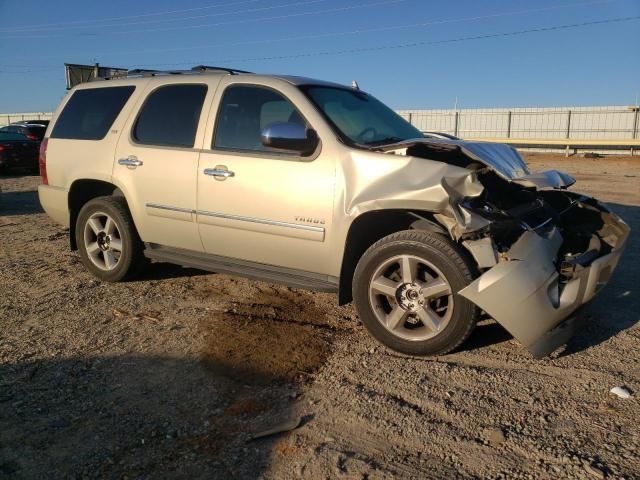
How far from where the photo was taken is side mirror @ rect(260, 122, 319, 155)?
3.84 metres

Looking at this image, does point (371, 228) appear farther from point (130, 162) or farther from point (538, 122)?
point (538, 122)

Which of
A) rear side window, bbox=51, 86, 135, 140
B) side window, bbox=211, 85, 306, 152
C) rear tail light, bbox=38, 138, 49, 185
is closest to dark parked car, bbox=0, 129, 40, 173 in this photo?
rear tail light, bbox=38, 138, 49, 185

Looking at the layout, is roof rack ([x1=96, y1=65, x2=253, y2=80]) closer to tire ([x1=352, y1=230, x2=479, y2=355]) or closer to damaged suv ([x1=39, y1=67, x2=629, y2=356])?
damaged suv ([x1=39, y1=67, x2=629, y2=356])

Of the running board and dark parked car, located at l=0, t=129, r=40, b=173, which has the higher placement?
dark parked car, located at l=0, t=129, r=40, b=173

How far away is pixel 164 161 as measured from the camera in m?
4.64

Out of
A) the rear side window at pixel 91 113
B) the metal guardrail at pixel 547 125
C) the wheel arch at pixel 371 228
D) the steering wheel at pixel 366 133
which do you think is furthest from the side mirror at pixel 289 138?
the metal guardrail at pixel 547 125

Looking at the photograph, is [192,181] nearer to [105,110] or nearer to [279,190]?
[279,190]

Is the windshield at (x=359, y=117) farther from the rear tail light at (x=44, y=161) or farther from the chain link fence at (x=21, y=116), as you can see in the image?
the chain link fence at (x=21, y=116)

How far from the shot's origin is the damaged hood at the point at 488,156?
12.0 ft

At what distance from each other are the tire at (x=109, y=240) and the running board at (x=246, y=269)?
→ 0.19 meters

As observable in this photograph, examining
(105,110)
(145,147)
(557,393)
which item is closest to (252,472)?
(557,393)

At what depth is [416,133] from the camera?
507 cm

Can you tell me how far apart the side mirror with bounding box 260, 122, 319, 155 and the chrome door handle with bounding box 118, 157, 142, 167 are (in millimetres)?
1531

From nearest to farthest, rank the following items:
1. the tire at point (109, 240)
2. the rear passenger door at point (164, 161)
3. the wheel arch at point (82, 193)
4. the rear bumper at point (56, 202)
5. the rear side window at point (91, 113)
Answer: the rear passenger door at point (164, 161), the tire at point (109, 240), the rear side window at point (91, 113), the wheel arch at point (82, 193), the rear bumper at point (56, 202)
